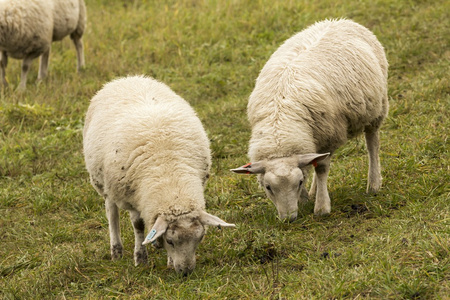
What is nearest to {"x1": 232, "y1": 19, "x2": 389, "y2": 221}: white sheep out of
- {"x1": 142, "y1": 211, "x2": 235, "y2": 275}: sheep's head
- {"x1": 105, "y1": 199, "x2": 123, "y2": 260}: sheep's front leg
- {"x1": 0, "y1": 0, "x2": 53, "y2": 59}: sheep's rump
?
{"x1": 142, "y1": 211, "x2": 235, "y2": 275}: sheep's head

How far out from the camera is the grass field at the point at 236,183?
13.4 feet

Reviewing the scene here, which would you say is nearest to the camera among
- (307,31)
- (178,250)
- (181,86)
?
(178,250)

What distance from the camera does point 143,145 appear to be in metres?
4.57

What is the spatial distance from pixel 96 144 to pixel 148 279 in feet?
3.92

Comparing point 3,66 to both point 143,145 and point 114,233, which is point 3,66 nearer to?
point 114,233

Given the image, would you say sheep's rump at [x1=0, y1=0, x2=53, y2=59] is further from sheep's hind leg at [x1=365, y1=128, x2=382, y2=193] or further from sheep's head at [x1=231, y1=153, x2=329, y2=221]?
sheep's hind leg at [x1=365, y1=128, x2=382, y2=193]

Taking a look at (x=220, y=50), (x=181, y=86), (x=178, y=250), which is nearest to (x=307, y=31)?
(x=178, y=250)

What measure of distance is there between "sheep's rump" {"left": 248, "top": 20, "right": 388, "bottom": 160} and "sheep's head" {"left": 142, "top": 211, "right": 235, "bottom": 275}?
0.99 m

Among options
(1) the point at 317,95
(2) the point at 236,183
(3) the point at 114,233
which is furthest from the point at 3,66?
(1) the point at 317,95

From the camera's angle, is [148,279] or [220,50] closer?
[148,279]

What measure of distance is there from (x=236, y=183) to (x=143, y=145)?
180cm

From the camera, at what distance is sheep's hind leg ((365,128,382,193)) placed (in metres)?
5.57

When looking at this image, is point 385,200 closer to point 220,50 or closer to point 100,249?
point 100,249

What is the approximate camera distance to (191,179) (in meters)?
4.40
